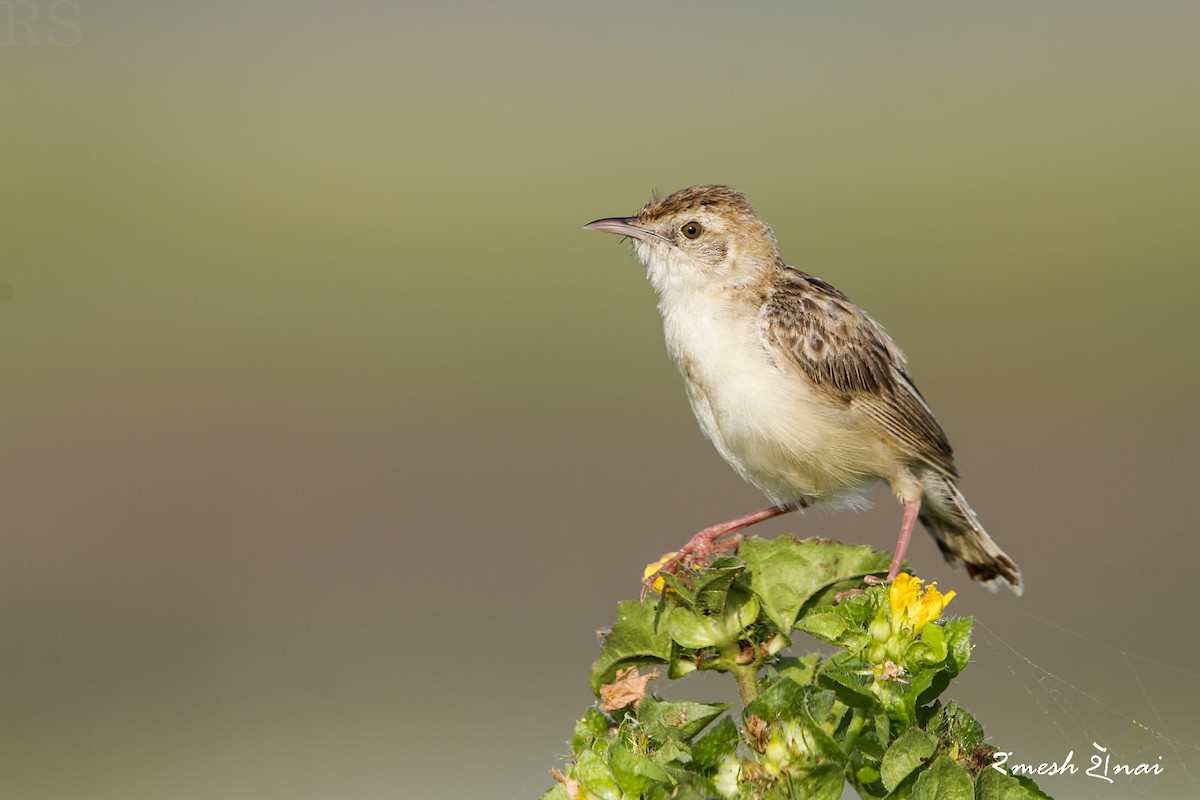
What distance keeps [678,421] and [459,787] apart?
6.91 m

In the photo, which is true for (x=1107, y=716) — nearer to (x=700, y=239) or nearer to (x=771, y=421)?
(x=771, y=421)

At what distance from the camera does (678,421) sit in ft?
47.3

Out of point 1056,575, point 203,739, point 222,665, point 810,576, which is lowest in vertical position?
point 810,576

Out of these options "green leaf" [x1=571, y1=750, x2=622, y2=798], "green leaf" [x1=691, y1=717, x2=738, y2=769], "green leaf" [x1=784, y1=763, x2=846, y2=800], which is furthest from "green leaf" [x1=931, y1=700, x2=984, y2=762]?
"green leaf" [x1=571, y1=750, x2=622, y2=798]

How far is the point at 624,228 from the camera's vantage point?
6.09 m

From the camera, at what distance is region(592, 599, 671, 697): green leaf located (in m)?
2.91

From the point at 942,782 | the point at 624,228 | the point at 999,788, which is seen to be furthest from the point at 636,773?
the point at 624,228

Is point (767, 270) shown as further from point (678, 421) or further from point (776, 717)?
point (678, 421)

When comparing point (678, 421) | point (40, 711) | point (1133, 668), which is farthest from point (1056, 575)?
point (40, 711)

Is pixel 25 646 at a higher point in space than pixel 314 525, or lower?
lower

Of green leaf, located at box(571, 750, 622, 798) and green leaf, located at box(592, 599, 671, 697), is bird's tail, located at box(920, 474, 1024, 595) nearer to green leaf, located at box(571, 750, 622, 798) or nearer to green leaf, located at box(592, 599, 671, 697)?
green leaf, located at box(592, 599, 671, 697)

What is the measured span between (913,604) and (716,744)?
0.43 metres

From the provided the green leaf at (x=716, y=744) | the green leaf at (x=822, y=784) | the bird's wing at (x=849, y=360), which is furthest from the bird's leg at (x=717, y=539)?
the green leaf at (x=822, y=784)

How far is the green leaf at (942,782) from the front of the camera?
2314 mm
